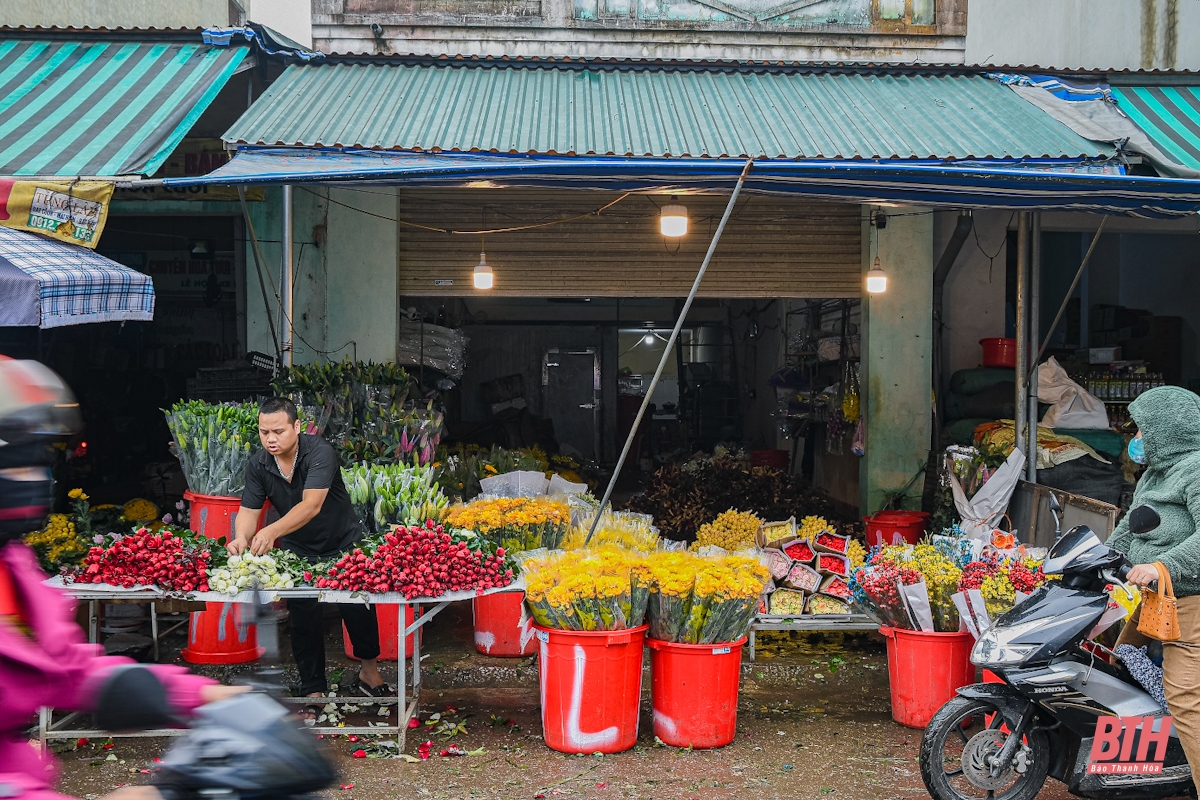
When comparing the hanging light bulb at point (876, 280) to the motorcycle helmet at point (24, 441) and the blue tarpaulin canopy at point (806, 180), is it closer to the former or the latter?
the blue tarpaulin canopy at point (806, 180)

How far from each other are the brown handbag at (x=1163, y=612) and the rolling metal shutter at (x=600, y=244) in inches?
251

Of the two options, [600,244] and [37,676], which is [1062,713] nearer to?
[37,676]

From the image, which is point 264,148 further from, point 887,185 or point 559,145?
point 887,185

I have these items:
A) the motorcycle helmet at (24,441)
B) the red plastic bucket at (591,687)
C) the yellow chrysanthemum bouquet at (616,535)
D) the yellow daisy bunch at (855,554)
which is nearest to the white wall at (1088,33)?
the yellow daisy bunch at (855,554)

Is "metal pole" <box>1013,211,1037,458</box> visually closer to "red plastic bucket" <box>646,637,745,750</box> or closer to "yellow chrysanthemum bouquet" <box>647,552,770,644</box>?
"yellow chrysanthemum bouquet" <box>647,552,770,644</box>

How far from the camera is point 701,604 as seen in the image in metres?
5.46

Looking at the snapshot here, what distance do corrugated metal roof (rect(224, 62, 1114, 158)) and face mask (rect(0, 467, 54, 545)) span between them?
545 centimetres

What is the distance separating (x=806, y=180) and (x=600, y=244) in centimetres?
453

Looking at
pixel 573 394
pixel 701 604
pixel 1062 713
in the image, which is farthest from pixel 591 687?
pixel 573 394

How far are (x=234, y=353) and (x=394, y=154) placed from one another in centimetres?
697

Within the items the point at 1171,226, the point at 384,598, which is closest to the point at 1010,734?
the point at 384,598

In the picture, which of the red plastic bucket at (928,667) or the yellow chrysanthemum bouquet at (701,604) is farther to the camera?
the red plastic bucket at (928,667)

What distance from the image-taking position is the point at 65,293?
5.97 metres

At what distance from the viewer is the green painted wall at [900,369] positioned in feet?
34.4
